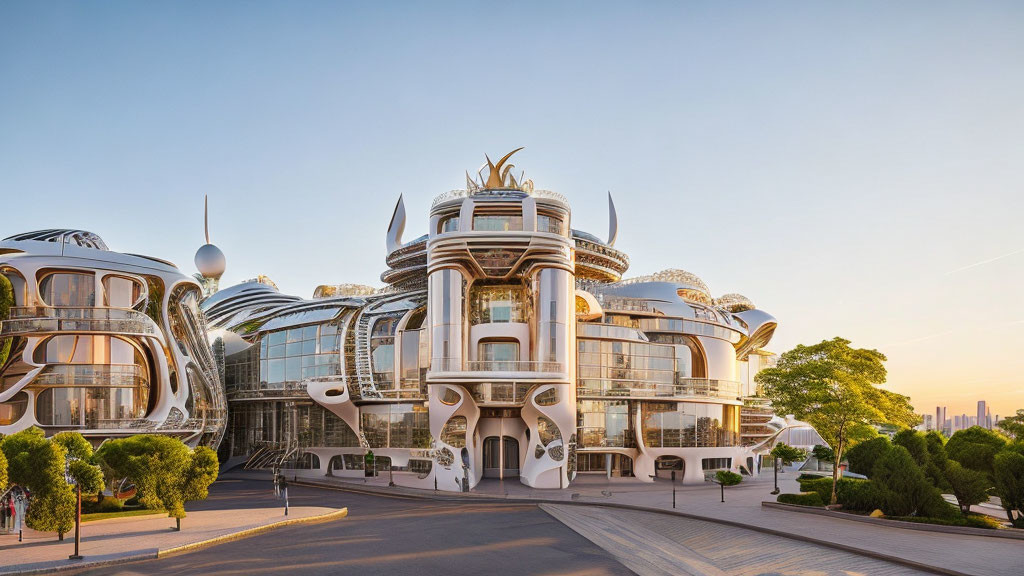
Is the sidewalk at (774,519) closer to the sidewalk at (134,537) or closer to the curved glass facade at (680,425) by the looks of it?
the curved glass facade at (680,425)

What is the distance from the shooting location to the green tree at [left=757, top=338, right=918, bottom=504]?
41406mm

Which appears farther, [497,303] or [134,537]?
[497,303]

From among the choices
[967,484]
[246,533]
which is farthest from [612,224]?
[246,533]

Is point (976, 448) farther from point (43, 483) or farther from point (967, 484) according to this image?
point (43, 483)

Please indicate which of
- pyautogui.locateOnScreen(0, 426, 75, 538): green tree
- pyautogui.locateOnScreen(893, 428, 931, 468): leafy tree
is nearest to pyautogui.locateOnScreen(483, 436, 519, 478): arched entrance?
pyautogui.locateOnScreen(893, 428, 931, 468): leafy tree

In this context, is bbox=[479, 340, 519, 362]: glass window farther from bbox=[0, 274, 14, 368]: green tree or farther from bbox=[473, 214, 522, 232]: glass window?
bbox=[0, 274, 14, 368]: green tree

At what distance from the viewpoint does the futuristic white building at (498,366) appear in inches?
1810

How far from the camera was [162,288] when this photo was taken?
4609 cm

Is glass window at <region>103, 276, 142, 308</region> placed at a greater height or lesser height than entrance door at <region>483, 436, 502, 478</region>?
greater

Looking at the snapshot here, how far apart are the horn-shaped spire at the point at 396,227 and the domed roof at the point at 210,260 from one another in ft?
61.6

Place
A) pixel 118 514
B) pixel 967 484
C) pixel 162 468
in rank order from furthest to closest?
1. pixel 118 514
2. pixel 967 484
3. pixel 162 468

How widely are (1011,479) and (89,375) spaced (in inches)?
1861

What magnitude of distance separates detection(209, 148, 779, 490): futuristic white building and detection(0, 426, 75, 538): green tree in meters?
23.2

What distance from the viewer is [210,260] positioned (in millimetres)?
67250
